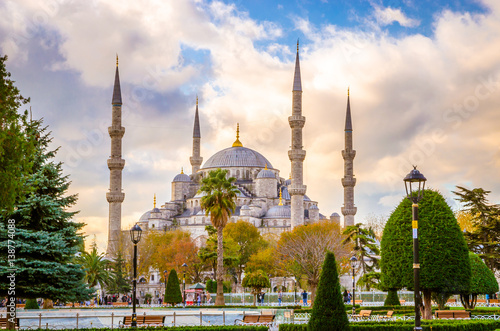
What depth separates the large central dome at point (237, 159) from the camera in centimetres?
8862

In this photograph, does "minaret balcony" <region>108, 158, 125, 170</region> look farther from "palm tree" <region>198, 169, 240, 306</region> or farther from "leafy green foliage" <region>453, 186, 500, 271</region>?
"leafy green foliage" <region>453, 186, 500, 271</region>

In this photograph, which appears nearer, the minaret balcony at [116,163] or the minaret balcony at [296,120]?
the minaret balcony at [296,120]

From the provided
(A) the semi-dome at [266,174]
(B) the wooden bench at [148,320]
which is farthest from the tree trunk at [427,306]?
(A) the semi-dome at [266,174]

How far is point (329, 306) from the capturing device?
13461 mm

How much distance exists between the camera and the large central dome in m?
88.6

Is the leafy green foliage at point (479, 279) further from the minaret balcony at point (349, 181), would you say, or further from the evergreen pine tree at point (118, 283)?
the minaret balcony at point (349, 181)

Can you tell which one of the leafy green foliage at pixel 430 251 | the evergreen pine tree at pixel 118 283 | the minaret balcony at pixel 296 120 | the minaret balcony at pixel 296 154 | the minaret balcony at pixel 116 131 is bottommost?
the evergreen pine tree at pixel 118 283

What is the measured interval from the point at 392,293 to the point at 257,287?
8270 mm

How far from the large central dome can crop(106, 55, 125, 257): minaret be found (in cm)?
3052

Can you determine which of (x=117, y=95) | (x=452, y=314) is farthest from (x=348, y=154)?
(x=452, y=314)

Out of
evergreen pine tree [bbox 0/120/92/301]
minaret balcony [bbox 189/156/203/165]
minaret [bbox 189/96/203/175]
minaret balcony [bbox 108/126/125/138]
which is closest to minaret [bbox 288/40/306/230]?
minaret balcony [bbox 108/126/125/138]

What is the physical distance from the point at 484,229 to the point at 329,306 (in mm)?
26343

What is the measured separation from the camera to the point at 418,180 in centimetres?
1212

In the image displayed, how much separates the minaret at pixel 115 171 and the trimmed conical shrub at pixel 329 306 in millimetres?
45498
